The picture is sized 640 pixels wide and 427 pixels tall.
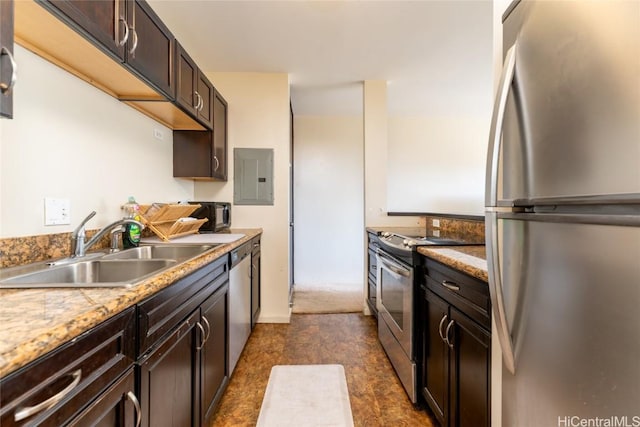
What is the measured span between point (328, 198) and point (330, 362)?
277 cm

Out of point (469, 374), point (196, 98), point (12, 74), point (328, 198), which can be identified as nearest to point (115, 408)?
point (12, 74)

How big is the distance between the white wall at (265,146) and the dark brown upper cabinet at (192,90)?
1.77 ft

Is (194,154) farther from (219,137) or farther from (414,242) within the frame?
(414,242)

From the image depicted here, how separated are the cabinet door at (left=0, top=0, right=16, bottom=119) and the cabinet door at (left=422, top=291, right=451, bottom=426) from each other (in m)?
1.71

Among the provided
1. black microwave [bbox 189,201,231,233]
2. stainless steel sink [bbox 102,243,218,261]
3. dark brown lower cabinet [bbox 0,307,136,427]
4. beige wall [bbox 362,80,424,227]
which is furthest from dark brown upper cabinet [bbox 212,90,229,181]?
dark brown lower cabinet [bbox 0,307,136,427]

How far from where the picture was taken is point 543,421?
720 millimetres

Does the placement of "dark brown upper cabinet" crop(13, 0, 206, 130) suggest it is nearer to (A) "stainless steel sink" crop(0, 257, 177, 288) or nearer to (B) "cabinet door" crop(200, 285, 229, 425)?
(A) "stainless steel sink" crop(0, 257, 177, 288)

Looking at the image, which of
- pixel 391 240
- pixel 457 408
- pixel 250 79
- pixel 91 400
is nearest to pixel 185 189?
pixel 250 79

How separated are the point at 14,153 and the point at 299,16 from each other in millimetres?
1930

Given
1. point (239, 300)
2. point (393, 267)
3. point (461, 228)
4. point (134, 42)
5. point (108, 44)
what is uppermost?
point (134, 42)

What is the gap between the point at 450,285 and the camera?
4.28ft

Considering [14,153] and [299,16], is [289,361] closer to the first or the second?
[14,153]

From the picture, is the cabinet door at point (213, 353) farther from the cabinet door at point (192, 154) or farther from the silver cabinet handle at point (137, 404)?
the cabinet door at point (192, 154)

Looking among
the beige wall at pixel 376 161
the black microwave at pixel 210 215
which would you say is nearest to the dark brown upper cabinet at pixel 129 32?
the black microwave at pixel 210 215
